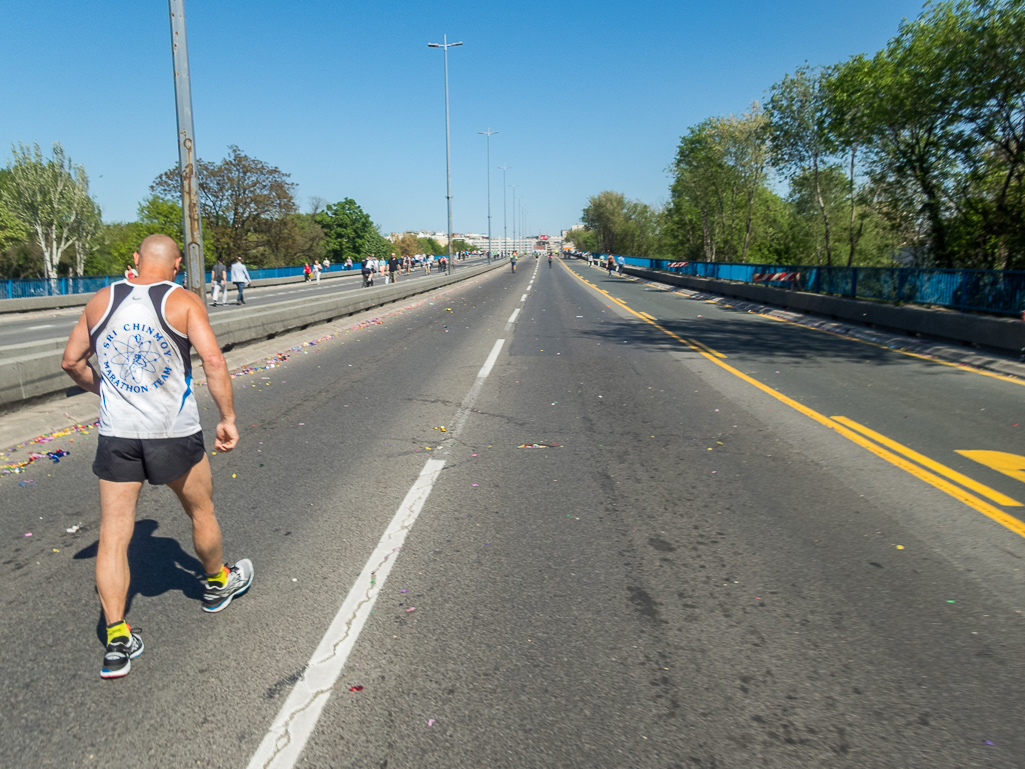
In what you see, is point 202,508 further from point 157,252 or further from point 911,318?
point 911,318

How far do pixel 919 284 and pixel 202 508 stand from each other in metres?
18.0

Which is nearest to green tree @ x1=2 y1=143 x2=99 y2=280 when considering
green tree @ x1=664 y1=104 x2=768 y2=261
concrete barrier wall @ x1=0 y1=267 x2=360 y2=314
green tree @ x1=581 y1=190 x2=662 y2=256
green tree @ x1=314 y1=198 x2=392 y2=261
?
concrete barrier wall @ x1=0 y1=267 x2=360 y2=314

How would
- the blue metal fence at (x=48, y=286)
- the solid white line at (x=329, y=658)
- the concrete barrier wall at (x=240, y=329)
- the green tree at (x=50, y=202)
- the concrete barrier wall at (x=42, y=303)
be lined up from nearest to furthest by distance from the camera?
the solid white line at (x=329, y=658), the concrete barrier wall at (x=240, y=329), the concrete barrier wall at (x=42, y=303), the blue metal fence at (x=48, y=286), the green tree at (x=50, y=202)

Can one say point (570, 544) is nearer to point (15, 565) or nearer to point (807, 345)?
point (15, 565)

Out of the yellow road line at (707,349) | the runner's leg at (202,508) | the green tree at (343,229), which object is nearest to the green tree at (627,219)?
the green tree at (343,229)

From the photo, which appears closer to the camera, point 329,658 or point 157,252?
point 329,658

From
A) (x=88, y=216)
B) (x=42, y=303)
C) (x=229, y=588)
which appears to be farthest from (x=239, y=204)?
(x=229, y=588)

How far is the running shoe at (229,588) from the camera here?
3605 mm

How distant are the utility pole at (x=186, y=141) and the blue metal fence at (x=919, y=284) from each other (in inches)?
578

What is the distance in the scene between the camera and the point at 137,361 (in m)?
3.20

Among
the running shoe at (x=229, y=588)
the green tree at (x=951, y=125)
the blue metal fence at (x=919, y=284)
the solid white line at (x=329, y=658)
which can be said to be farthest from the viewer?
the green tree at (x=951, y=125)

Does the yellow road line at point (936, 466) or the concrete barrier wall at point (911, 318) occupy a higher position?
the concrete barrier wall at point (911, 318)

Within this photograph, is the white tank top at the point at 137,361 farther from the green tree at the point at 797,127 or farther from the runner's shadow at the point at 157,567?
the green tree at the point at 797,127

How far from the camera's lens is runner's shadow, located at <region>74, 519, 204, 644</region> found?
151 inches
